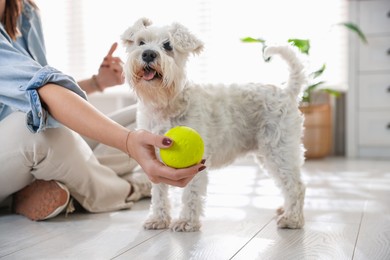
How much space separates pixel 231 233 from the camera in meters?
1.58

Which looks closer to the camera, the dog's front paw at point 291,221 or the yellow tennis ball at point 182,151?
the yellow tennis ball at point 182,151

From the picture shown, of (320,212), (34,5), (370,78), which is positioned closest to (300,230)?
(320,212)

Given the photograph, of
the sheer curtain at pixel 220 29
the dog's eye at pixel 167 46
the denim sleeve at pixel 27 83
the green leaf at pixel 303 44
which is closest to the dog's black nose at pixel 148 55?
the dog's eye at pixel 167 46

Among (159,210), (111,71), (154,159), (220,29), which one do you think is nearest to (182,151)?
(154,159)

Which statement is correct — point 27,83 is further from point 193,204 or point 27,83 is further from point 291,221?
point 291,221

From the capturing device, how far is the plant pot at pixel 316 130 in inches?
155

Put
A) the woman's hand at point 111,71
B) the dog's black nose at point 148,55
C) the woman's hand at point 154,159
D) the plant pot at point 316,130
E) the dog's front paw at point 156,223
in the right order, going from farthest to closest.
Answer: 1. the plant pot at point 316,130
2. the woman's hand at point 111,71
3. the dog's front paw at point 156,223
4. the dog's black nose at point 148,55
5. the woman's hand at point 154,159

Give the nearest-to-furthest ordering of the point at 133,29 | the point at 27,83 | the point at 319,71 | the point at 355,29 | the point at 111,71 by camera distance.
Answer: the point at 27,83, the point at 133,29, the point at 111,71, the point at 355,29, the point at 319,71

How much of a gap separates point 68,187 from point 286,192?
33.0 inches

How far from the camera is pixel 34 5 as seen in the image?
206cm

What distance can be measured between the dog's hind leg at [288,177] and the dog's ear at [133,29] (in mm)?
662

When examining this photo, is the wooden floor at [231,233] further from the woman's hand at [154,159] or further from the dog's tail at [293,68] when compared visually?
the dog's tail at [293,68]

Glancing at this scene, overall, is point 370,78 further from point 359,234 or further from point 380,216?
point 359,234

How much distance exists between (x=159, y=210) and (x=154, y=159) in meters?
0.57
